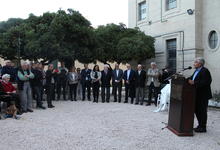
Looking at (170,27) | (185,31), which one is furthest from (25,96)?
(170,27)

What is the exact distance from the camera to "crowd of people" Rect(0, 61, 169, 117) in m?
10.5

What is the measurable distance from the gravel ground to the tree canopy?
16.5 ft

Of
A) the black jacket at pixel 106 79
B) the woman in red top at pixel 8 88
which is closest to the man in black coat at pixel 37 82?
the woman in red top at pixel 8 88

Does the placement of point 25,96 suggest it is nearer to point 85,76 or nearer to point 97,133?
point 97,133

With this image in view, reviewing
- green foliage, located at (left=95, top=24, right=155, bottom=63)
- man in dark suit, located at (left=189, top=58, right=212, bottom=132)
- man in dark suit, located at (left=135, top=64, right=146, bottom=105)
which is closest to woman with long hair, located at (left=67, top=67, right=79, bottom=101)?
green foliage, located at (left=95, top=24, right=155, bottom=63)

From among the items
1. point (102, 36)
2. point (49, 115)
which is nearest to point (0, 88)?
point (49, 115)

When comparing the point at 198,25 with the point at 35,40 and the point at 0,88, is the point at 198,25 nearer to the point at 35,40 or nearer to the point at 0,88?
the point at 35,40

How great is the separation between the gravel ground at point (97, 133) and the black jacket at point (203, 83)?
100cm

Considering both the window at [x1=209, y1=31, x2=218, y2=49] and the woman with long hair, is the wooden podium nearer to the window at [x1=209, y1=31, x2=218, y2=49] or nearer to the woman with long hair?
the woman with long hair

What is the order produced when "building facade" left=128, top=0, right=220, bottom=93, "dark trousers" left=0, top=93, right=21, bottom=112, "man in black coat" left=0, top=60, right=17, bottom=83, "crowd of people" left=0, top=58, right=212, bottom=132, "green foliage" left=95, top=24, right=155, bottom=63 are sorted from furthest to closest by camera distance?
1. "green foliage" left=95, top=24, right=155, bottom=63
2. "building facade" left=128, top=0, right=220, bottom=93
3. "man in black coat" left=0, top=60, right=17, bottom=83
4. "dark trousers" left=0, top=93, right=21, bottom=112
5. "crowd of people" left=0, top=58, right=212, bottom=132

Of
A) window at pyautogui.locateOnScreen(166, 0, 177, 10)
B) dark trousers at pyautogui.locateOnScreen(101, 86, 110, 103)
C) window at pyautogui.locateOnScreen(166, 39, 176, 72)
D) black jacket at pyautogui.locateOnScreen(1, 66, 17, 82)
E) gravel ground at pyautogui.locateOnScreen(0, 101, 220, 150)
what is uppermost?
window at pyautogui.locateOnScreen(166, 0, 177, 10)

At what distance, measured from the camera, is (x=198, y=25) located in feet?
54.9

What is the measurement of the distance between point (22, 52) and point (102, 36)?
16.5ft

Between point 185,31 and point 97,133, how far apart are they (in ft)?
39.0
